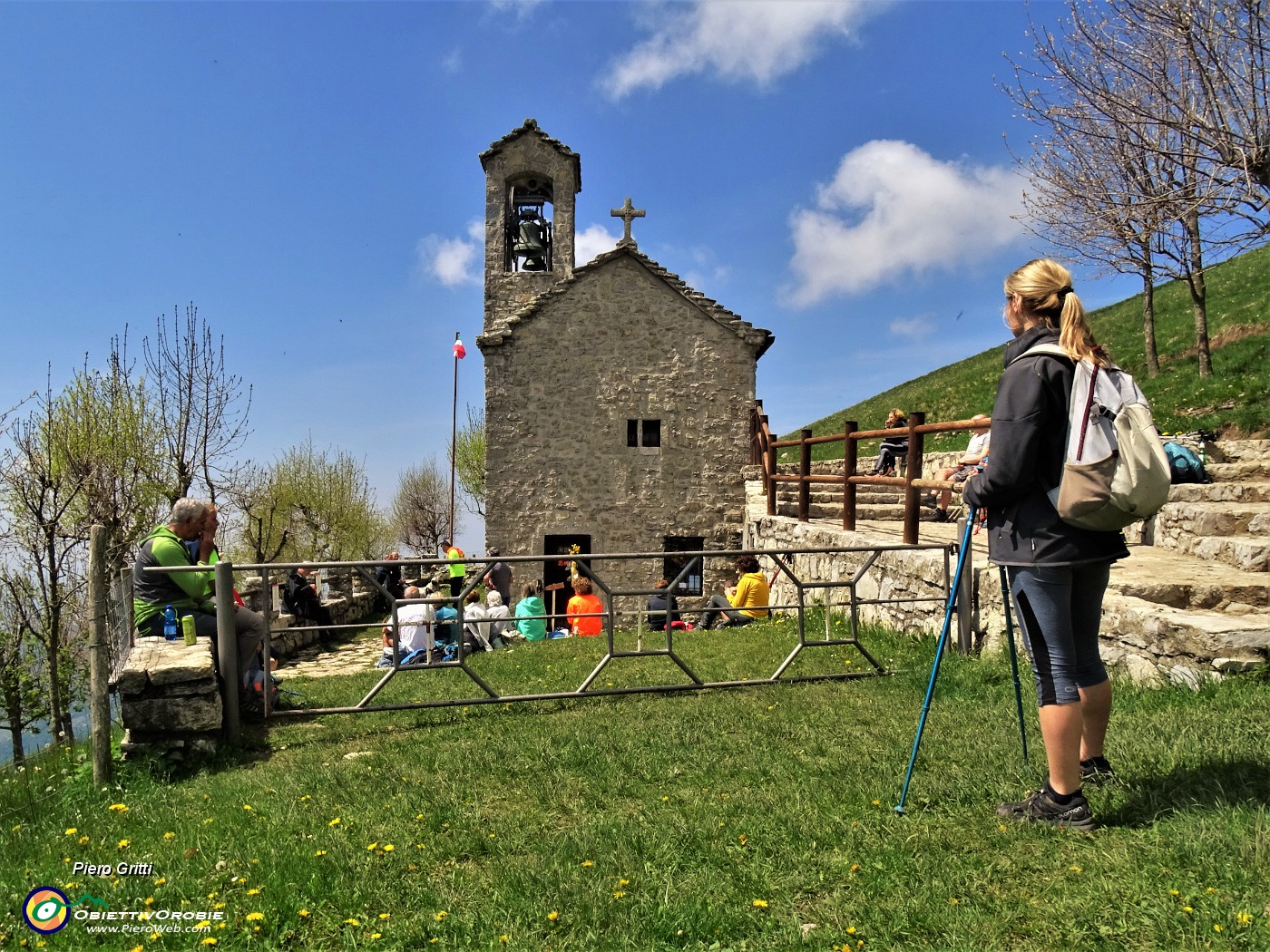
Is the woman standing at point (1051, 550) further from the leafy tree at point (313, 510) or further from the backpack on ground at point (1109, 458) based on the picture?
the leafy tree at point (313, 510)

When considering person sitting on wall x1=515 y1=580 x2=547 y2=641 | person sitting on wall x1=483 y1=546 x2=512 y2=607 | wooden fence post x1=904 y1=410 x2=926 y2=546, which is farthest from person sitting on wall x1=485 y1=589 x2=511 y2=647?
wooden fence post x1=904 y1=410 x2=926 y2=546

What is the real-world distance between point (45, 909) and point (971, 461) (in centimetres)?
477

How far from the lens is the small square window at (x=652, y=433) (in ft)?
55.3

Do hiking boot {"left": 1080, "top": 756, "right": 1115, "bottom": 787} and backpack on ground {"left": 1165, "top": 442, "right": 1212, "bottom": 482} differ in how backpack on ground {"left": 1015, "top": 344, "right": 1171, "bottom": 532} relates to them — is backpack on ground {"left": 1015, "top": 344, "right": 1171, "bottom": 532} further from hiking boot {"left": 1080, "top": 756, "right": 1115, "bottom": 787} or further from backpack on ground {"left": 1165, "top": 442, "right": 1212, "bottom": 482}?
backpack on ground {"left": 1165, "top": 442, "right": 1212, "bottom": 482}

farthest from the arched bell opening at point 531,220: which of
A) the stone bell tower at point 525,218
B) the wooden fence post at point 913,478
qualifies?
the wooden fence post at point 913,478

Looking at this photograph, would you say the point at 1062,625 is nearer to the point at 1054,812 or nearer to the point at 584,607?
the point at 1054,812

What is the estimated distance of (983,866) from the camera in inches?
107

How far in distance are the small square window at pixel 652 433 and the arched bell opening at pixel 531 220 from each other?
4.51 metres

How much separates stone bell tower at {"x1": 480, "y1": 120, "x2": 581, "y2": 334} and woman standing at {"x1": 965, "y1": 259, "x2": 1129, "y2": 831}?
15.5 metres

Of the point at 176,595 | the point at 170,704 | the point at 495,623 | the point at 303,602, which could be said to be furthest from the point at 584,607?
the point at 303,602

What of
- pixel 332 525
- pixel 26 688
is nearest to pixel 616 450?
pixel 26 688

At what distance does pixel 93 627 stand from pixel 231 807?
160cm

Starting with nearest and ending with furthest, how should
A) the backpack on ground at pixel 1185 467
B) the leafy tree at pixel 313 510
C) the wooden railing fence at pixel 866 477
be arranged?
the wooden railing fence at pixel 866 477
the backpack on ground at pixel 1185 467
the leafy tree at pixel 313 510

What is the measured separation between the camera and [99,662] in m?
4.63
